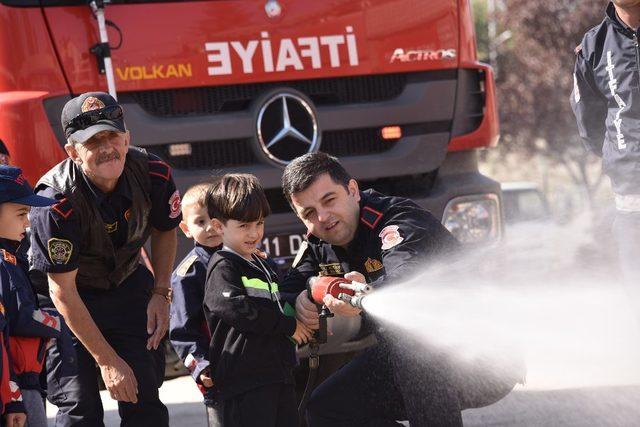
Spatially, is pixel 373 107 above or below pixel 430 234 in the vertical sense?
above

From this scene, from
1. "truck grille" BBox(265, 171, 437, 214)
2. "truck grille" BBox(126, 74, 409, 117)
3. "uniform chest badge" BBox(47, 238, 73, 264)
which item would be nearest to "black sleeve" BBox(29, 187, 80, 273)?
"uniform chest badge" BBox(47, 238, 73, 264)

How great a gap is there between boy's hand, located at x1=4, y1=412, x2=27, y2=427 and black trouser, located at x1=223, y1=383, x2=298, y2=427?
85 centimetres

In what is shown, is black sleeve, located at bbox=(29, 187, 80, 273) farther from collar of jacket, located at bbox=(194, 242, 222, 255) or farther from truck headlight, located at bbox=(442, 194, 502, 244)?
truck headlight, located at bbox=(442, 194, 502, 244)

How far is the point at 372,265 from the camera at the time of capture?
464 cm

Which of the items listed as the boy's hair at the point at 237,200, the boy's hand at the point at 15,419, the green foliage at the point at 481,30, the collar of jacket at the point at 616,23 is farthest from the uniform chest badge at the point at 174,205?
the green foliage at the point at 481,30

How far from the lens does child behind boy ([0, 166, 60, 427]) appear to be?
414cm

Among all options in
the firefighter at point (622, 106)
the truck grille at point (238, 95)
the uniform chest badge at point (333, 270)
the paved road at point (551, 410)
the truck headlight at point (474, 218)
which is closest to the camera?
the uniform chest badge at point (333, 270)

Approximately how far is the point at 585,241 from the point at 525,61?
18.5 m

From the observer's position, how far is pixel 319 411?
187 inches

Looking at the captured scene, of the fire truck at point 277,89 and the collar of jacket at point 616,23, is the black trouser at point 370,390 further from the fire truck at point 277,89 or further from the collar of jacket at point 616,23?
the collar of jacket at point 616,23

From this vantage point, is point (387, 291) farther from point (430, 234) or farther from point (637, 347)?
point (637, 347)

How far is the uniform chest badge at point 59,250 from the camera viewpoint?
14.2 ft

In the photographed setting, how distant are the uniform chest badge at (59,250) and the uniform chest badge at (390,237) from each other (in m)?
1.20

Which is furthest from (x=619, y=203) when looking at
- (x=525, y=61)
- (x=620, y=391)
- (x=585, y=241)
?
(x=525, y=61)
